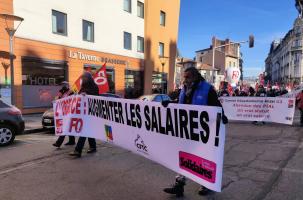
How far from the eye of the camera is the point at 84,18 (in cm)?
1955

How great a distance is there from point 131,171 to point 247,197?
7.10 feet

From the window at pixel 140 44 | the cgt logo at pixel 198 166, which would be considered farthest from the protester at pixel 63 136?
the window at pixel 140 44

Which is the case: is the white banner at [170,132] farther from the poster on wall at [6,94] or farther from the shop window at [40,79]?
the shop window at [40,79]

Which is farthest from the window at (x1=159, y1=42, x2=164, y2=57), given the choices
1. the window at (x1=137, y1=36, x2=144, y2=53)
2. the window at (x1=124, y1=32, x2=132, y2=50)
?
the window at (x1=124, y1=32, x2=132, y2=50)

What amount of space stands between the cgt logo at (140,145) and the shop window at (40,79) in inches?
501

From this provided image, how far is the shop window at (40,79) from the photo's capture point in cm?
1611

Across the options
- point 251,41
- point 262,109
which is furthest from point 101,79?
point 251,41

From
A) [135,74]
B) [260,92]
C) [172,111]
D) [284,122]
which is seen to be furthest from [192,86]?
[135,74]

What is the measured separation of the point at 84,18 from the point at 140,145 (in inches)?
644

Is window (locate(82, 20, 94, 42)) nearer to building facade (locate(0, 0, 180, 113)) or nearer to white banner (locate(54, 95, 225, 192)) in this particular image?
building facade (locate(0, 0, 180, 113))

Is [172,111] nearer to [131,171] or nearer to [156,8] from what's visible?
[131,171]

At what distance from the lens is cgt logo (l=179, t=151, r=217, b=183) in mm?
3629

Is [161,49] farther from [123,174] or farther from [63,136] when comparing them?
[123,174]

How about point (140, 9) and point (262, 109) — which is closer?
point (262, 109)
